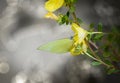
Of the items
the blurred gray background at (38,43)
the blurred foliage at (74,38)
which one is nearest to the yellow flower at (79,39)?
the blurred foliage at (74,38)

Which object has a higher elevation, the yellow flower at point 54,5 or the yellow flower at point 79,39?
the yellow flower at point 54,5

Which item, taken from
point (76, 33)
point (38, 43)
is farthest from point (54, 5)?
point (38, 43)

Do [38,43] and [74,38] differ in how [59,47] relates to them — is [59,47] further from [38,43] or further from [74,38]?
[38,43]

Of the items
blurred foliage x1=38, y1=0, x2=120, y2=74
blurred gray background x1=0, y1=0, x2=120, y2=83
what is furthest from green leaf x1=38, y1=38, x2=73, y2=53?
blurred gray background x1=0, y1=0, x2=120, y2=83

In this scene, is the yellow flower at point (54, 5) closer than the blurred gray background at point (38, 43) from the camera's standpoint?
Yes

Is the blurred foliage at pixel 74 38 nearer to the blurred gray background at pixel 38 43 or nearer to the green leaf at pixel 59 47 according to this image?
the green leaf at pixel 59 47

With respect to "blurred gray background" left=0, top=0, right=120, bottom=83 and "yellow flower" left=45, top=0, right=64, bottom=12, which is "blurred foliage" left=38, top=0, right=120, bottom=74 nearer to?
"yellow flower" left=45, top=0, right=64, bottom=12

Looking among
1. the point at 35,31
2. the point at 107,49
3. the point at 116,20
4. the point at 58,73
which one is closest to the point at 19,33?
the point at 35,31
